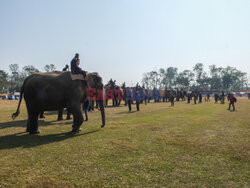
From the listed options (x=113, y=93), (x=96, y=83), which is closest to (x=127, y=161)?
(x=96, y=83)

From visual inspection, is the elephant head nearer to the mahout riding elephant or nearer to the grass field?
the grass field

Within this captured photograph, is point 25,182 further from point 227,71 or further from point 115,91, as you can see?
point 227,71

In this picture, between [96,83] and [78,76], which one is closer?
[78,76]

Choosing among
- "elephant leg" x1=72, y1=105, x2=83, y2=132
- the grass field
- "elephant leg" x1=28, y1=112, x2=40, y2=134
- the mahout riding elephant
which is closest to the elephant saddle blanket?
"elephant leg" x1=72, y1=105, x2=83, y2=132

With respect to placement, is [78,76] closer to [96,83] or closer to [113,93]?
[96,83]

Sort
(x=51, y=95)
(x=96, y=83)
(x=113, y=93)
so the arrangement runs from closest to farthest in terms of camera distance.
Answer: (x=51, y=95) < (x=96, y=83) < (x=113, y=93)

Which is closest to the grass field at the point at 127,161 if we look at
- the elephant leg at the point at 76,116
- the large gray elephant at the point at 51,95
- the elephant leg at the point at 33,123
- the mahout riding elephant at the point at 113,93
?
the elephant leg at the point at 33,123

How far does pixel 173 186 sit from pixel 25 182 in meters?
2.62

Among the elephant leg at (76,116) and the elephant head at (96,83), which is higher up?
the elephant head at (96,83)

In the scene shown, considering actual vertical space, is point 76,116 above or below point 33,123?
above

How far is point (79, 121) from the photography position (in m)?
6.63

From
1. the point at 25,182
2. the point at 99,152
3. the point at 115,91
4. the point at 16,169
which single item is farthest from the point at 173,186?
the point at 115,91

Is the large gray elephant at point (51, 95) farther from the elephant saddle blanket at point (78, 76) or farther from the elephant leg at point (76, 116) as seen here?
the elephant saddle blanket at point (78, 76)

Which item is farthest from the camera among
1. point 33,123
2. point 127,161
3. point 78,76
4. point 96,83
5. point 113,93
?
point 113,93
